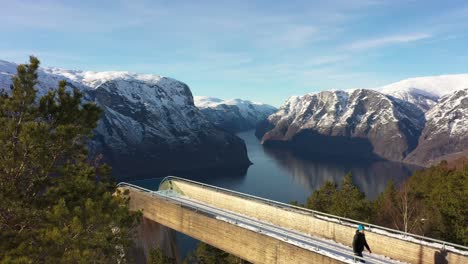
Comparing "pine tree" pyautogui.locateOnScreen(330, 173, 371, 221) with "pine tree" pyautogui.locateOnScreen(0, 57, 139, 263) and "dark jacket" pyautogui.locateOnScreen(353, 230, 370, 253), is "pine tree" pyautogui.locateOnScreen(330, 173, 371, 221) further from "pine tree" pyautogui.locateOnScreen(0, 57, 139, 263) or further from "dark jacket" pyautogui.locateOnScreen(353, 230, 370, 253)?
"pine tree" pyautogui.locateOnScreen(0, 57, 139, 263)

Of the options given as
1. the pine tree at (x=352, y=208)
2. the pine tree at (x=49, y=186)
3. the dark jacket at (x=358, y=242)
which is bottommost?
the pine tree at (x=352, y=208)

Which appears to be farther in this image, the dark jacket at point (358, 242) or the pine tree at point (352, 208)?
the pine tree at point (352, 208)

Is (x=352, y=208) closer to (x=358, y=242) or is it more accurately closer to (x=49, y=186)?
(x=358, y=242)

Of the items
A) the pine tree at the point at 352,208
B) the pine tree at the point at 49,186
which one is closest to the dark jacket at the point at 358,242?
the pine tree at the point at 49,186

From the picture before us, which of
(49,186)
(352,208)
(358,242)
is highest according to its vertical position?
(49,186)

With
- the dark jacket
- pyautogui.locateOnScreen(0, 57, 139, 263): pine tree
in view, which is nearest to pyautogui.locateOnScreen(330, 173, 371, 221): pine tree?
the dark jacket

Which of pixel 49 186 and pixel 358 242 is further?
pixel 358 242

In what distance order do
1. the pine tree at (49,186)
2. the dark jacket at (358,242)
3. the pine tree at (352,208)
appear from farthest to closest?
the pine tree at (352,208) < the dark jacket at (358,242) < the pine tree at (49,186)

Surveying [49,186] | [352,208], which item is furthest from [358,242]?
[352,208]

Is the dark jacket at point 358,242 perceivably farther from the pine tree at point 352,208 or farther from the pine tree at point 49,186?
the pine tree at point 352,208
